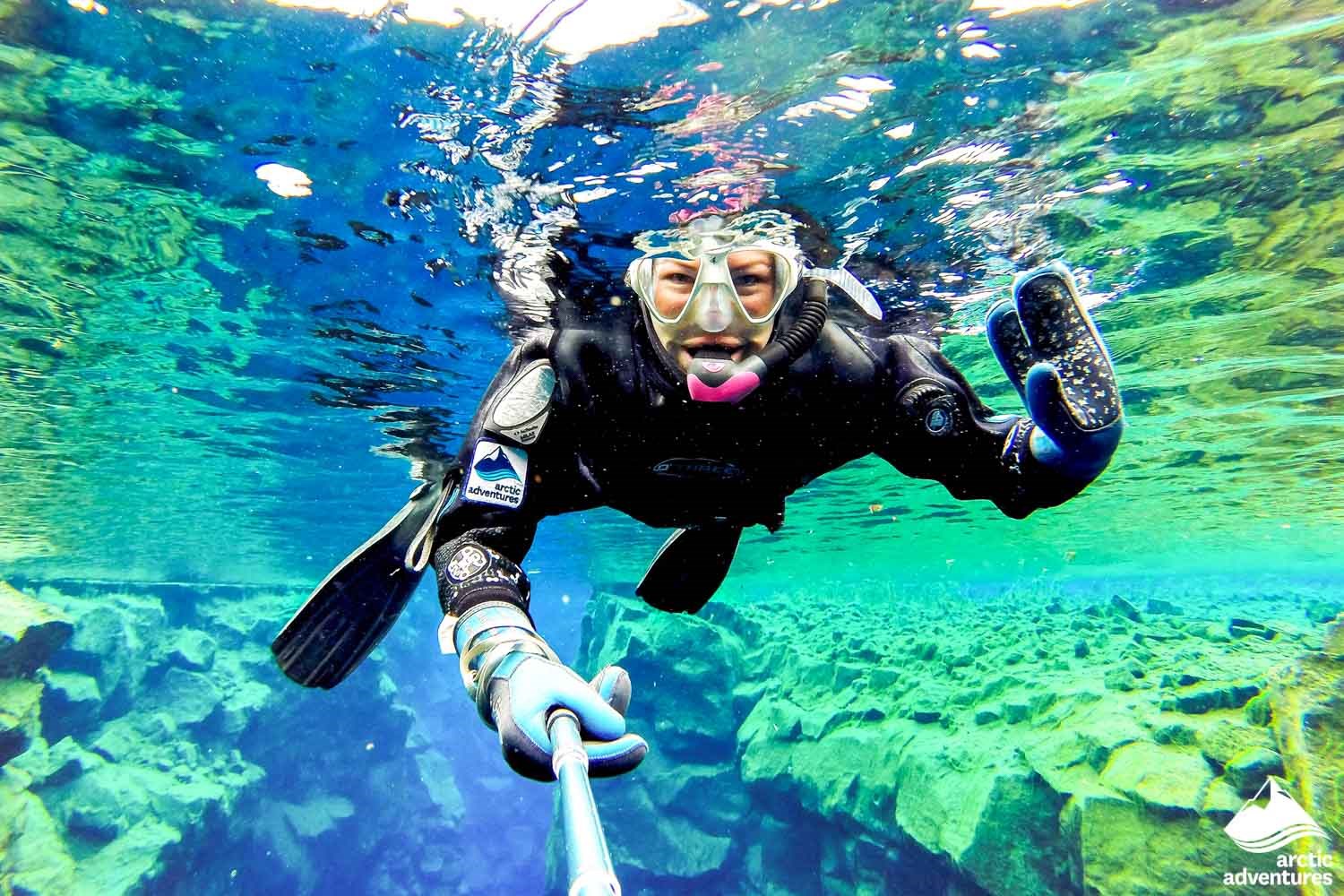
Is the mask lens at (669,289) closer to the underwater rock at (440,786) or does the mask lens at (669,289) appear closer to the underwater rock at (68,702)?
the underwater rock at (68,702)

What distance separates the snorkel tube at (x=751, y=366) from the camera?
3.04 m

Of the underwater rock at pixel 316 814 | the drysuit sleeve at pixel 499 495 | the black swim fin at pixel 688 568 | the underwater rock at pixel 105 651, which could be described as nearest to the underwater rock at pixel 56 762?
the underwater rock at pixel 105 651

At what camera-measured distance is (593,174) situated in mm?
6078

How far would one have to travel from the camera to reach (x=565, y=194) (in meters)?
6.35

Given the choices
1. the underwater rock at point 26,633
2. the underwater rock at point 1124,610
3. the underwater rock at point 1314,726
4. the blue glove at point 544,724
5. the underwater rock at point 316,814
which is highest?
the blue glove at point 544,724

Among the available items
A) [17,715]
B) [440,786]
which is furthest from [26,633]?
[440,786]

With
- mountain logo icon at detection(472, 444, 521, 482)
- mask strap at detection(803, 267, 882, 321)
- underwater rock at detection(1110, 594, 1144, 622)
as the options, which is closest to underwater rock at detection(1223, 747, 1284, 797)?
mask strap at detection(803, 267, 882, 321)

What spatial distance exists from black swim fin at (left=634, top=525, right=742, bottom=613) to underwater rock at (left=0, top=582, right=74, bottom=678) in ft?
63.3

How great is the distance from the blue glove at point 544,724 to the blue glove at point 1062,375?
218 centimetres

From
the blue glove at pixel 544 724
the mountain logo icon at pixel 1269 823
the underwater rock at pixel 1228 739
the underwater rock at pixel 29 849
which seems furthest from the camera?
the underwater rock at pixel 29 849

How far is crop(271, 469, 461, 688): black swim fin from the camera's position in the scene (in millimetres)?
4043

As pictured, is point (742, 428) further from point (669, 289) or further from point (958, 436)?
point (958, 436)

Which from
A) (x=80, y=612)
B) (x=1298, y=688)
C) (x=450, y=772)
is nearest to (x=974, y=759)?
(x=1298, y=688)

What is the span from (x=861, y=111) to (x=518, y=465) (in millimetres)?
4562
